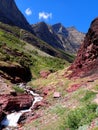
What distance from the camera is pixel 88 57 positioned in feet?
190

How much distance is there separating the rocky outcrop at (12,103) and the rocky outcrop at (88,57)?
1530 cm

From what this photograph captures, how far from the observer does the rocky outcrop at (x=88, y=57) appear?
177 ft

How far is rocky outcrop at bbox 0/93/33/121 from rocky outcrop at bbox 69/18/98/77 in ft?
50.2

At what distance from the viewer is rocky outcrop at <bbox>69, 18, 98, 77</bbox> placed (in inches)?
2125

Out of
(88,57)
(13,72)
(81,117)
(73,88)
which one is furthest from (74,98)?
(13,72)

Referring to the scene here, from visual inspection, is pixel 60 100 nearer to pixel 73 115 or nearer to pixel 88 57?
pixel 73 115

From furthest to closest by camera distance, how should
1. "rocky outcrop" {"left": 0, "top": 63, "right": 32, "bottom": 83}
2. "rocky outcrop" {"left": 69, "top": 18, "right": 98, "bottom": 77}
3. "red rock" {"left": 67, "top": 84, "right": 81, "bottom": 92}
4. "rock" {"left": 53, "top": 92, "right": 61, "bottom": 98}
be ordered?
"rocky outcrop" {"left": 0, "top": 63, "right": 32, "bottom": 83} < "rocky outcrop" {"left": 69, "top": 18, "right": 98, "bottom": 77} < "red rock" {"left": 67, "top": 84, "right": 81, "bottom": 92} < "rock" {"left": 53, "top": 92, "right": 61, "bottom": 98}

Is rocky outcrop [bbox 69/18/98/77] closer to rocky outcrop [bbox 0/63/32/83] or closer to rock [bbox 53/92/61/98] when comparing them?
A: rock [bbox 53/92/61/98]

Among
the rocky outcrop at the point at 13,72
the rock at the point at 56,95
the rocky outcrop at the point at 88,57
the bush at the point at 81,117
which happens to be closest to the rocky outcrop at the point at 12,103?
the rock at the point at 56,95

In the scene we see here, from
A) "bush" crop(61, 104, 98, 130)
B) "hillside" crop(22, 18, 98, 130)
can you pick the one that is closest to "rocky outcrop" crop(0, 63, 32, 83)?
"hillside" crop(22, 18, 98, 130)

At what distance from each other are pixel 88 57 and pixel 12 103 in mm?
24029

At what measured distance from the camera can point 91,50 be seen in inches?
2303

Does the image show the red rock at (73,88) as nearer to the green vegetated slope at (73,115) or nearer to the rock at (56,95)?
the rock at (56,95)

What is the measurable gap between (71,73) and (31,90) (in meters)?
8.51
